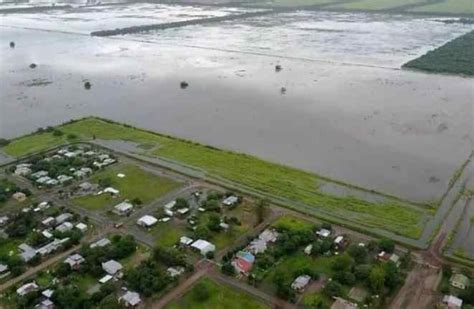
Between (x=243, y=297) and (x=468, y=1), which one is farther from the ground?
(x=468, y=1)

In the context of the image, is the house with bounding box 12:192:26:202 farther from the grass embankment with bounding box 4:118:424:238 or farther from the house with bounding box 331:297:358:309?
the house with bounding box 331:297:358:309

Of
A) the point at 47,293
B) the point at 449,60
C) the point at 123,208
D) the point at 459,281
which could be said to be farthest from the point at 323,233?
the point at 449,60

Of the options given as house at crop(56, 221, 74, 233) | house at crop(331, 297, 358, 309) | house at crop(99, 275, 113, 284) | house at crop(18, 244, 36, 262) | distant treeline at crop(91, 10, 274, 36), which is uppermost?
distant treeline at crop(91, 10, 274, 36)

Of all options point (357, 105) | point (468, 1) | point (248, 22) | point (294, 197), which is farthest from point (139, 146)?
point (468, 1)

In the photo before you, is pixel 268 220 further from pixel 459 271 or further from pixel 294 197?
pixel 459 271

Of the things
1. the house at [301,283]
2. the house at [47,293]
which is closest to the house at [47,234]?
the house at [47,293]

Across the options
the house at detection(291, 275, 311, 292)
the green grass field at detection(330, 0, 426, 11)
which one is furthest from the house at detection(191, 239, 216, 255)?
the green grass field at detection(330, 0, 426, 11)

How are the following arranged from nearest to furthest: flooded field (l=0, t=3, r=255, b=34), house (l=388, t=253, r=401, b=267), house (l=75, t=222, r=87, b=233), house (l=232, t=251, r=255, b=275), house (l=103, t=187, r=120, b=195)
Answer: house (l=232, t=251, r=255, b=275) → house (l=388, t=253, r=401, b=267) → house (l=75, t=222, r=87, b=233) → house (l=103, t=187, r=120, b=195) → flooded field (l=0, t=3, r=255, b=34)

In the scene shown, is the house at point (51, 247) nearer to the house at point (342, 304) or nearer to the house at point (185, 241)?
→ the house at point (185, 241)
